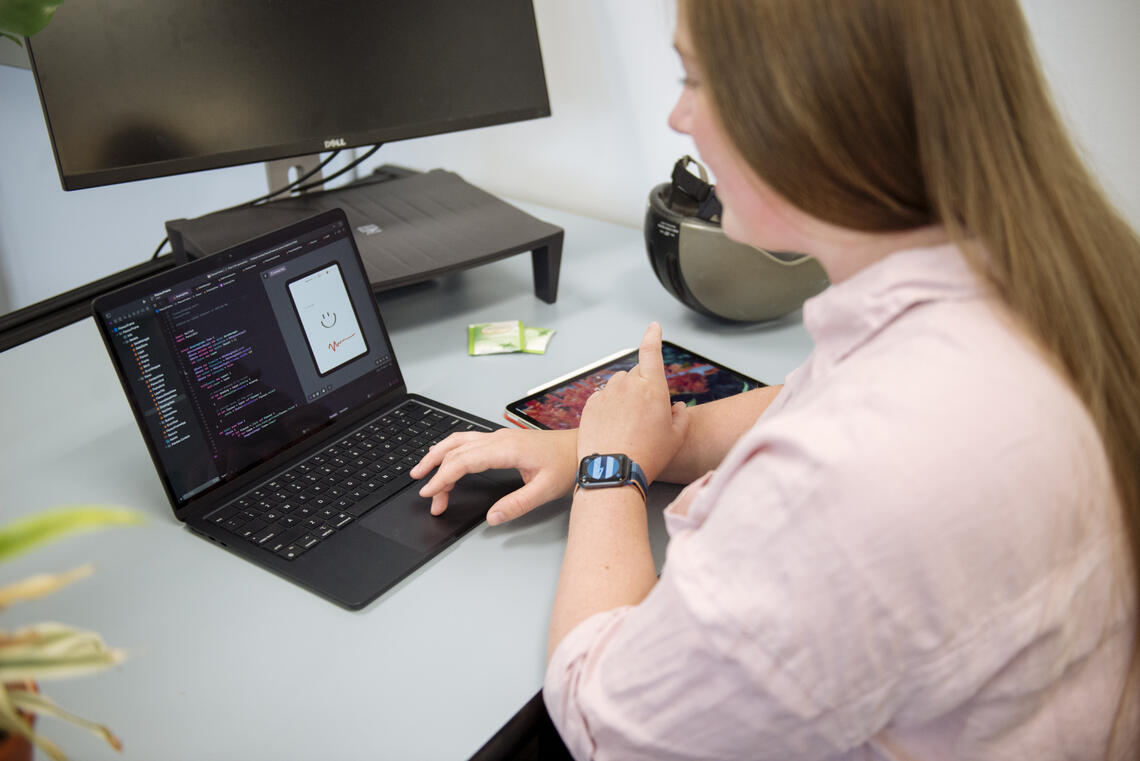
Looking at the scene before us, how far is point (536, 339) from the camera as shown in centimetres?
115

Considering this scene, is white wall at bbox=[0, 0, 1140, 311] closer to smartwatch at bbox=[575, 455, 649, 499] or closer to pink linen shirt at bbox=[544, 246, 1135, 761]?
pink linen shirt at bbox=[544, 246, 1135, 761]

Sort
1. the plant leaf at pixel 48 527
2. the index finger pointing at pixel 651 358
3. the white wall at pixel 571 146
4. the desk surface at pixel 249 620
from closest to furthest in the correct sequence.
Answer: the plant leaf at pixel 48 527
the desk surface at pixel 249 620
the index finger pointing at pixel 651 358
the white wall at pixel 571 146

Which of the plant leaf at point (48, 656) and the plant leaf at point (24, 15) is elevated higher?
the plant leaf at point (24, 15)

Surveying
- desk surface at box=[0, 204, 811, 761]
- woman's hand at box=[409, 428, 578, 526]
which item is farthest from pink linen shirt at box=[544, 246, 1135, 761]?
woman's hand at box=[409, 428, 578, 526]

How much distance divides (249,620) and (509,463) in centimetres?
25

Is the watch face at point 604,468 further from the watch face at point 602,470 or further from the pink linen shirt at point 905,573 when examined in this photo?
the pink linen shirt at point 905,573

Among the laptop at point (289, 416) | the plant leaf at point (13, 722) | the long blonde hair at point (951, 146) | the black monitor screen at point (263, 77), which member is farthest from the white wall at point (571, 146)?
the plant leaf at point (13, 722)

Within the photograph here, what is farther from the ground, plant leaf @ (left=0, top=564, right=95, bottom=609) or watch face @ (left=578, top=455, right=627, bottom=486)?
plant leaf @ (left=0, top=564, right=95, bottom=609)

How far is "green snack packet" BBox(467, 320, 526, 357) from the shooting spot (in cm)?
112

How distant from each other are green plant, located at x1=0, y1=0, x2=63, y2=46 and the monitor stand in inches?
12.4

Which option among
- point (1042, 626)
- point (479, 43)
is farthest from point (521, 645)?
point (479, 43)

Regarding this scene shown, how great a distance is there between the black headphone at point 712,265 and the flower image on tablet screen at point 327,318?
41 cm

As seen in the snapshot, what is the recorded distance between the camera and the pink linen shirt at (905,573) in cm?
46

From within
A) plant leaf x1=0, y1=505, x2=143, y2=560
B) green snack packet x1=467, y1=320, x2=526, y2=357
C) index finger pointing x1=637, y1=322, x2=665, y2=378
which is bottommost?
green snack packet x1=467, y1=320, x2=526, y2=357
